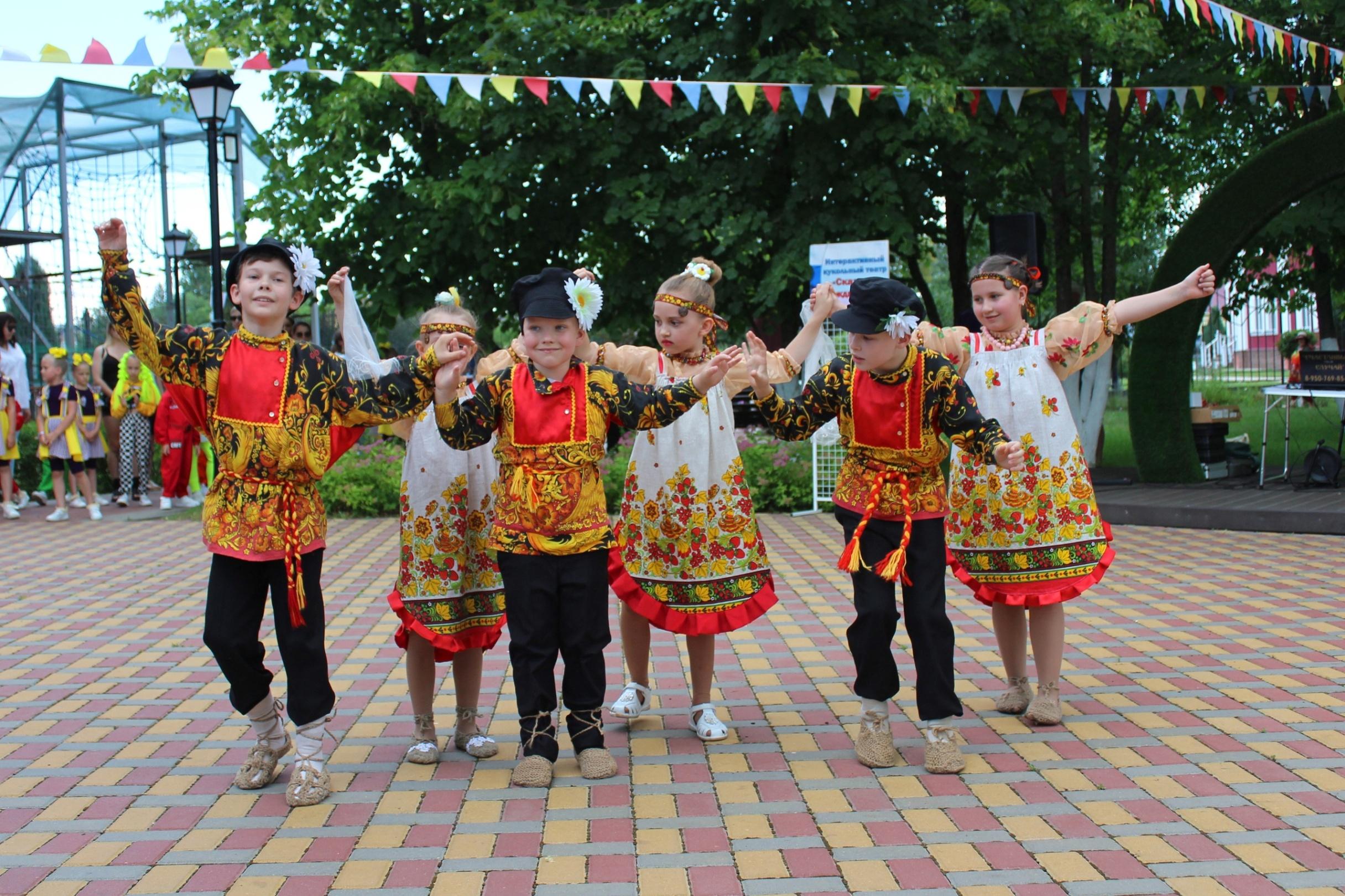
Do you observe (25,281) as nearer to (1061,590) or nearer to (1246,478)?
(1246,478)

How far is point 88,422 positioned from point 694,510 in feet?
31.1

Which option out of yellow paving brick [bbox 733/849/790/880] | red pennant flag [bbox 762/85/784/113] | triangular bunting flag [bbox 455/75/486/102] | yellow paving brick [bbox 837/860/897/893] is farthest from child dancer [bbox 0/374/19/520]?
yellow paving brick [bbox 837/860/897/893]

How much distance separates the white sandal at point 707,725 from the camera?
14.8 ft

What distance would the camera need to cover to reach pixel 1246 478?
38.8 feet

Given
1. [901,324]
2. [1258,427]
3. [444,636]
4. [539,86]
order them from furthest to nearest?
[1258,427], [539,86], [444,636], [901,324]

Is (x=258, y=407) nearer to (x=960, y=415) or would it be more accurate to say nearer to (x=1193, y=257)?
(x=960, y=415)

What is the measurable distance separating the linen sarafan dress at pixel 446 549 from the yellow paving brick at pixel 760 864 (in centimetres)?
132

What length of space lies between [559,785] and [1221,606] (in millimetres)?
4240

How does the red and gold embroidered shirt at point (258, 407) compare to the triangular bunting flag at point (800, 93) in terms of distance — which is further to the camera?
the triangular bunting flag at point (800, 93)

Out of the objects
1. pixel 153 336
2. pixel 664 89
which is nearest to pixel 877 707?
pixel 153 336

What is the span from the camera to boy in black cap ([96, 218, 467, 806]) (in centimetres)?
380

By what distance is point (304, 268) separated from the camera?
3926mm

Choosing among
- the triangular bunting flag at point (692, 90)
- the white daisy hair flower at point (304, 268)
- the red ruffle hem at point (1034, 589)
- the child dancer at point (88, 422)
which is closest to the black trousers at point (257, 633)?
the white daisy hair flower at point (304, 268)

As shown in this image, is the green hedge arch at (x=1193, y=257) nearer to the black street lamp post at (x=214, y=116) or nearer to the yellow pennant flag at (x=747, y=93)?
the yellow pennant flag at (x=747, y=93)
